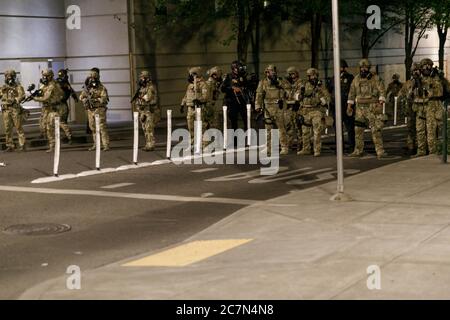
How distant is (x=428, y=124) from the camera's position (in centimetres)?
1897

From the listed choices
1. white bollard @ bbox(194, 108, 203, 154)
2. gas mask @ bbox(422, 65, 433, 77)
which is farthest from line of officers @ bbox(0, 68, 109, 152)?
gas mask @ bbox(422, 65, 433, 77)

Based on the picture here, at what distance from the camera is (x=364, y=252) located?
959 centimetres

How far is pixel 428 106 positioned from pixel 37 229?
9.69 m

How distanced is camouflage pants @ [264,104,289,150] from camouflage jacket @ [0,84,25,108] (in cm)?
598

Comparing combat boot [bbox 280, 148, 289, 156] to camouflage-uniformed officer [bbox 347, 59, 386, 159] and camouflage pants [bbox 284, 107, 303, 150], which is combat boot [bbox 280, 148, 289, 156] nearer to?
camouflage pants [bbox 284, 107, 303, 150]

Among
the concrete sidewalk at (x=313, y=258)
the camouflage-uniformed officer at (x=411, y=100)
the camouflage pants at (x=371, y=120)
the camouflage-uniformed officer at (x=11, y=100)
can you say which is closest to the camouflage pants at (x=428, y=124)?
the camouflage-uniformed officer at (x=411, y=100)

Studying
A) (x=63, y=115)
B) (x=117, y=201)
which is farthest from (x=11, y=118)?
(x=117, y=201)

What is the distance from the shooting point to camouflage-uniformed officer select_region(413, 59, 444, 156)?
61.6 ft

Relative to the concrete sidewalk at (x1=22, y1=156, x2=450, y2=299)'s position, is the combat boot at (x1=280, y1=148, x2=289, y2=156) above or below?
above

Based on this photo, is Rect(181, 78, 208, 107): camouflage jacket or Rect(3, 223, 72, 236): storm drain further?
Rect(181, 78, 208, 107): camouflage jacket

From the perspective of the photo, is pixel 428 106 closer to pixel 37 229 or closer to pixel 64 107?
pixel 64 107
